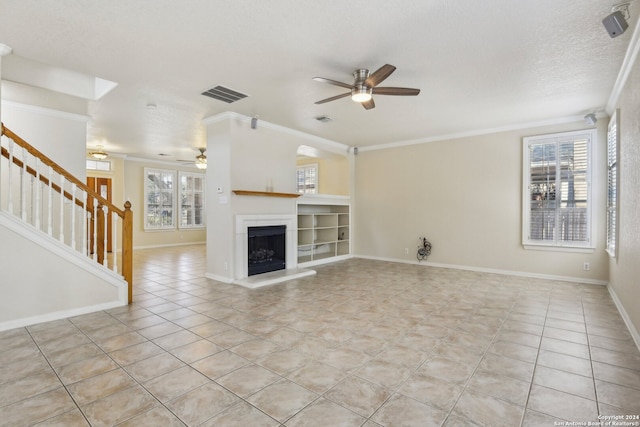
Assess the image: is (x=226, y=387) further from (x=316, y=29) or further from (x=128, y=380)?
(x=316, y=29)

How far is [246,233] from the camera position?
524cm

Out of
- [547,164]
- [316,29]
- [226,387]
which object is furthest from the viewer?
[547,164]

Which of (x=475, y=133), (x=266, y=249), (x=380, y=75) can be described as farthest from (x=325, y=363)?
(x=475, y=133)

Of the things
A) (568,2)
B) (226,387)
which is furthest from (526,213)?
(226,387)

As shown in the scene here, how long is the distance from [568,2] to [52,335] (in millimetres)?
5248

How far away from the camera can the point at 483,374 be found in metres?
2.32

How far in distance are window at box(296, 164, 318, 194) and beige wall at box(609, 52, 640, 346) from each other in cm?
652

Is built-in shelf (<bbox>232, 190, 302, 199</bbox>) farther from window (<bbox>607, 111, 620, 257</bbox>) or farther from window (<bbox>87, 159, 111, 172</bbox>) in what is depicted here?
window (<bbox>87, 159, 111, 172</bbox>)

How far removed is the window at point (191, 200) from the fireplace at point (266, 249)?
5695 millimetres

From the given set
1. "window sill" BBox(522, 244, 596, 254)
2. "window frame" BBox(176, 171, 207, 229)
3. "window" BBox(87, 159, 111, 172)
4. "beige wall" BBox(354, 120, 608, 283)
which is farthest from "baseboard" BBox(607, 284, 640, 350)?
"window" BBox(87, 159, 111, 172)

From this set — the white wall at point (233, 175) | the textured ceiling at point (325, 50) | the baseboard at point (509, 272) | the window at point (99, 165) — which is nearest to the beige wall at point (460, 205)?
the baseboard at point (509, 272)

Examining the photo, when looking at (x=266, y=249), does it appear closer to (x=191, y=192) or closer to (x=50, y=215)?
(x=50, y=215)

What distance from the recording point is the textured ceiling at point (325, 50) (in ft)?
8.18

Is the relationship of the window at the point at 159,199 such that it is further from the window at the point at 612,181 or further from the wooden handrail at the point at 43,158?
the window at the point at 612,181
